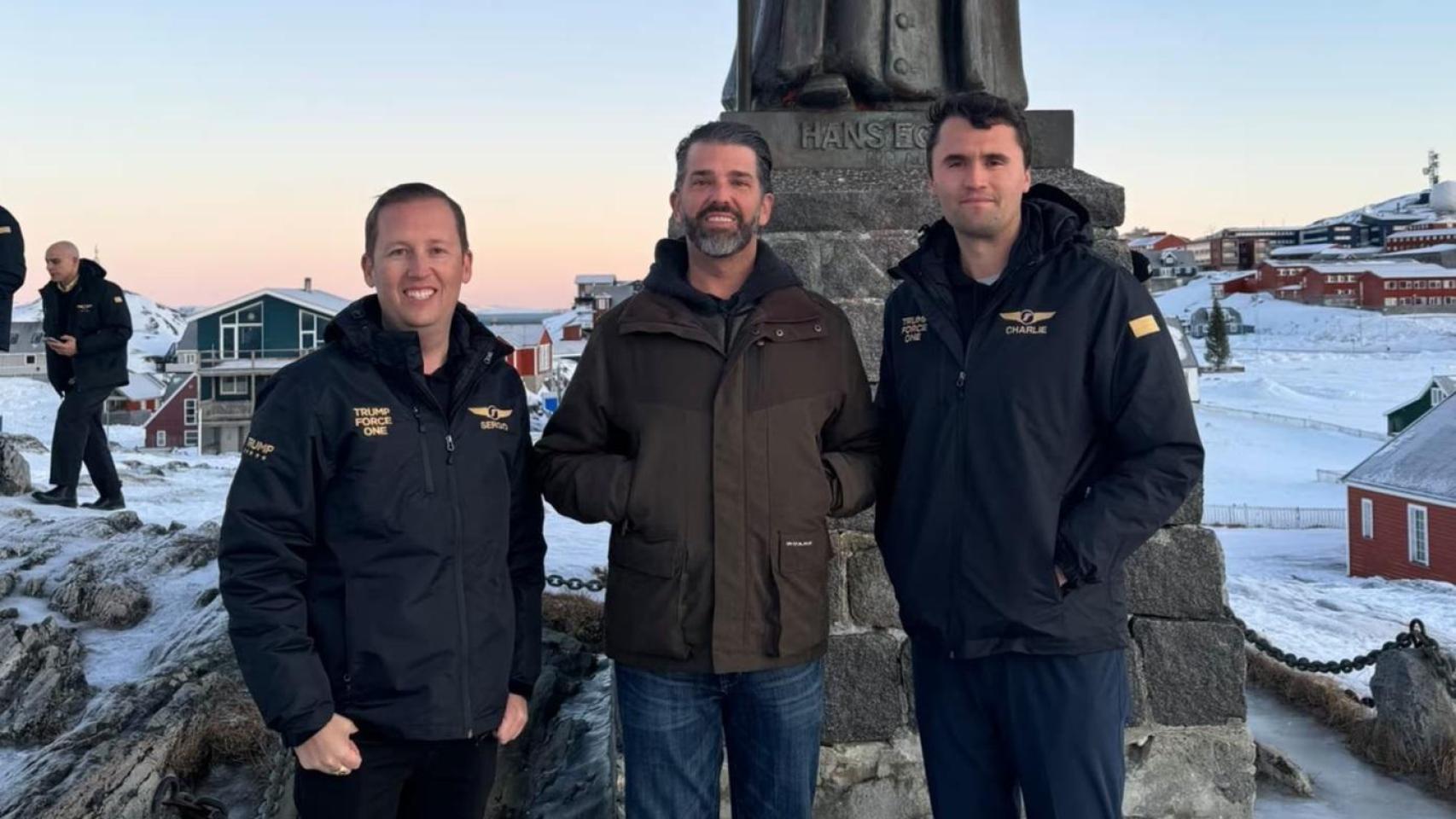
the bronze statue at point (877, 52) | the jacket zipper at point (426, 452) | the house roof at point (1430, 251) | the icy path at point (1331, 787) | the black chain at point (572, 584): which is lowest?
the icy path at point (1331, 787)

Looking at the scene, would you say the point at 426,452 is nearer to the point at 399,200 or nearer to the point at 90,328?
the point at 399,200

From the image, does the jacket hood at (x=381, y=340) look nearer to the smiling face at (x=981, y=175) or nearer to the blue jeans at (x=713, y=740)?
the blue jeans at (x=713, y=740)

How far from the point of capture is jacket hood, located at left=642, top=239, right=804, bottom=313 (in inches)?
95.7

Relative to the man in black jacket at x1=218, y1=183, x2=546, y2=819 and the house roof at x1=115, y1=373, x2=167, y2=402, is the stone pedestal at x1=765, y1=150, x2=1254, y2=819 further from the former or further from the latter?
the house roof at x1=115, y1=373, x2=167, y2=402

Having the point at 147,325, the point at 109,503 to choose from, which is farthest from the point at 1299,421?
the point at 147,325

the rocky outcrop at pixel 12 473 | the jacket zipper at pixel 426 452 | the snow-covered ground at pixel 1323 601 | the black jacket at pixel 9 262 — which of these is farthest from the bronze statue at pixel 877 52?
the rocky outcrop at pixel 12 473

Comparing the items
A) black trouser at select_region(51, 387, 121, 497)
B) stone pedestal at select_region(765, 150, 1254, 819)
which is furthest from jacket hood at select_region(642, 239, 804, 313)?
black trouser at select_region(51, 387, 121, 497)

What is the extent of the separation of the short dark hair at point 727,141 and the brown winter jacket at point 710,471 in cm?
23

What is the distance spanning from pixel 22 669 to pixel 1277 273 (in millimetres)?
99467

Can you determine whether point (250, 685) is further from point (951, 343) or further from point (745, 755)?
point (951, 343)

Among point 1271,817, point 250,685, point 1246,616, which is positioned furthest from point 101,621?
point 1246,616

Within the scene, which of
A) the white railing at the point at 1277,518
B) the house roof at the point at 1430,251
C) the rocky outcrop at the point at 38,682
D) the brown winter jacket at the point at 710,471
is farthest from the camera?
the house roof at the point at 1430,251

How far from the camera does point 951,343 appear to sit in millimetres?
2373

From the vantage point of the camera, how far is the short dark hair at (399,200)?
2297 millimetres
